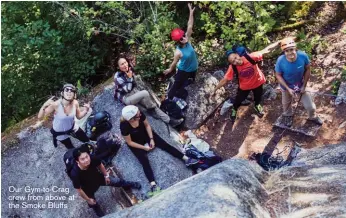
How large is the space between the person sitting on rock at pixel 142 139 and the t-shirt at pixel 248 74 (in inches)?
76.3

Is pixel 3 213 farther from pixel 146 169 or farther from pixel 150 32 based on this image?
pixel 150 32

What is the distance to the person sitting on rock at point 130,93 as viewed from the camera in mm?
8078

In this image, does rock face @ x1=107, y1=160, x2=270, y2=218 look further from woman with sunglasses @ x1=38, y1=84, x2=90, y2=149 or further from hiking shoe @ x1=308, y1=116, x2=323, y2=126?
hiking shoe @ x1=308, y1=116, x2=323, y2=126

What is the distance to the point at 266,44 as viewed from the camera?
10.8 metres

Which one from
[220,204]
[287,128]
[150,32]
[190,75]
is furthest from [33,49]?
[220,204]

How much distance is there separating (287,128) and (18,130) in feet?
20.8

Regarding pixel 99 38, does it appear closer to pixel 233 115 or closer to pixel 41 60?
pixel 41 60

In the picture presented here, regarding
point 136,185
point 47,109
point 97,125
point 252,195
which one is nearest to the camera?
point 252,195

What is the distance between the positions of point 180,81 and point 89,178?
3504mm

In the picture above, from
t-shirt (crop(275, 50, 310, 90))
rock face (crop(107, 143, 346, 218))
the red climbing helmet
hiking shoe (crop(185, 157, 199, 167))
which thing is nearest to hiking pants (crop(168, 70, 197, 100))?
the red climbing helmet

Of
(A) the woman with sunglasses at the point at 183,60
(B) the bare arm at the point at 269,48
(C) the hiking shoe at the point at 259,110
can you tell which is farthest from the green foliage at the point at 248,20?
(C) the hiking shoe at the point at 259,110

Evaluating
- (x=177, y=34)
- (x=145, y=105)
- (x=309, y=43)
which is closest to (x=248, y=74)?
(x=177, y=34)

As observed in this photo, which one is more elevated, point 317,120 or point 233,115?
point 317,120

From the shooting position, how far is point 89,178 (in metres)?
6.95
